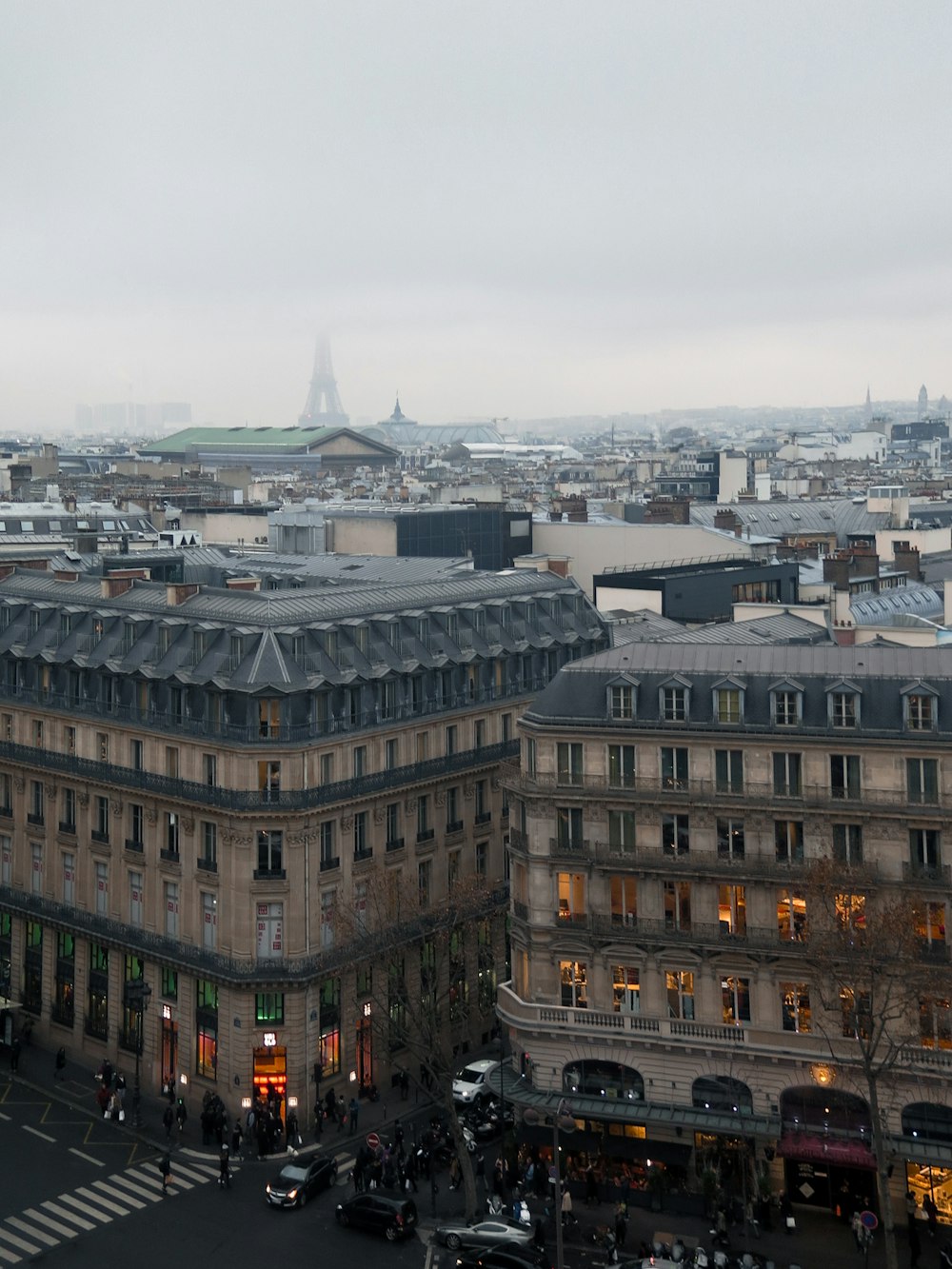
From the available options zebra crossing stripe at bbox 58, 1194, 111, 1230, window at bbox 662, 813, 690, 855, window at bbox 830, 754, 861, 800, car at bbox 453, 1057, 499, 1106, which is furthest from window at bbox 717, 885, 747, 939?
zebra crossing stripe at bbox 58, 1194, 111, 1230

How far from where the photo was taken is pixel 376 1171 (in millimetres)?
66000

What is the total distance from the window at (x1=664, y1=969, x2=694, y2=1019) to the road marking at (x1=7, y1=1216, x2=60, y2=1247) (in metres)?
25.3

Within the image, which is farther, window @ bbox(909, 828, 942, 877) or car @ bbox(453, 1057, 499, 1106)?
car @ bbox(453, 1057, 499, 1106)

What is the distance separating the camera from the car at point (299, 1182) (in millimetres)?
64438

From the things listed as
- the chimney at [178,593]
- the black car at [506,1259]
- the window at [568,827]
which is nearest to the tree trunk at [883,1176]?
the black car at [506,1259]

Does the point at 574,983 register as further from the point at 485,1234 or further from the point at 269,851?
the point at 269,851

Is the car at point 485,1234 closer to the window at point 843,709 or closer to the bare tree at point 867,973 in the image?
the bare tree at point 867,973

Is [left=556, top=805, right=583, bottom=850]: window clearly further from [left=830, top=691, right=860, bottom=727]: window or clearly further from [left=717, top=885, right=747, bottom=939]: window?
[left=830, top=691, right=860, bottom=727]: window

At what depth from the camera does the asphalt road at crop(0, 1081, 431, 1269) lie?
60375mm

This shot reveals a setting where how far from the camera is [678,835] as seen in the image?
66.1m

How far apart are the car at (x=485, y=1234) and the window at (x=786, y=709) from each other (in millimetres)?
21661

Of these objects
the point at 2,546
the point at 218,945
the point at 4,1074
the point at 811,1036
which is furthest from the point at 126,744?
the point at 2,546

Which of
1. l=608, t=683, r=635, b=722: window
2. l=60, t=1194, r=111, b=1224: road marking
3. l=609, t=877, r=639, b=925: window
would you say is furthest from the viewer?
l=608, t=683, r=635, b=722: window

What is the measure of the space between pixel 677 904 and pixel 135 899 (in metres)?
28.9
